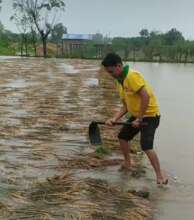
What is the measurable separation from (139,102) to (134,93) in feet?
0.56

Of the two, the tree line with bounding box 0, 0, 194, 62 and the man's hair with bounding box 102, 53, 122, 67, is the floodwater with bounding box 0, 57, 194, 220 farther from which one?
A: the tree line with bounding box 0, 0, 194, 62

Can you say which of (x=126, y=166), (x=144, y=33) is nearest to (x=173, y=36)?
(x=144, y=33)

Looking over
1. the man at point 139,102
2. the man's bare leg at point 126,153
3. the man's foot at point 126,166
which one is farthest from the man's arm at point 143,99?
the man's foot at point 126,166

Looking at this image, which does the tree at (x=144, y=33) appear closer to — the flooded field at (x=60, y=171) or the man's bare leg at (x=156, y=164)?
the flooded field at (x=60, y=171)

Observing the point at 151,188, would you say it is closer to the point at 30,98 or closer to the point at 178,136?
the point at 178,136

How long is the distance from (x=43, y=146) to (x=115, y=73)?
222 centimetres

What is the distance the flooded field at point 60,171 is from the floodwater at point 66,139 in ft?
0.04

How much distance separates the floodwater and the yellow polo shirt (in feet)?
2.81

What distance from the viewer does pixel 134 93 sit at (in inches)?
251

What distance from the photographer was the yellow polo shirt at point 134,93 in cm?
629

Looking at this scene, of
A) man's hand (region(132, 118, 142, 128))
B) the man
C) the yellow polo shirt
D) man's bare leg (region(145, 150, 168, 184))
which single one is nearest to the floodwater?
Answer: man's bare leg (region(145, 150, 168, 184))

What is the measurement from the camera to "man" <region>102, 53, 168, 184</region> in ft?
20.5

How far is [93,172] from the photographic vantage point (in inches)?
272

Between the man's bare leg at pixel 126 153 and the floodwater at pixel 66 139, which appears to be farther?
the man's bare leg at pixel 126 153
